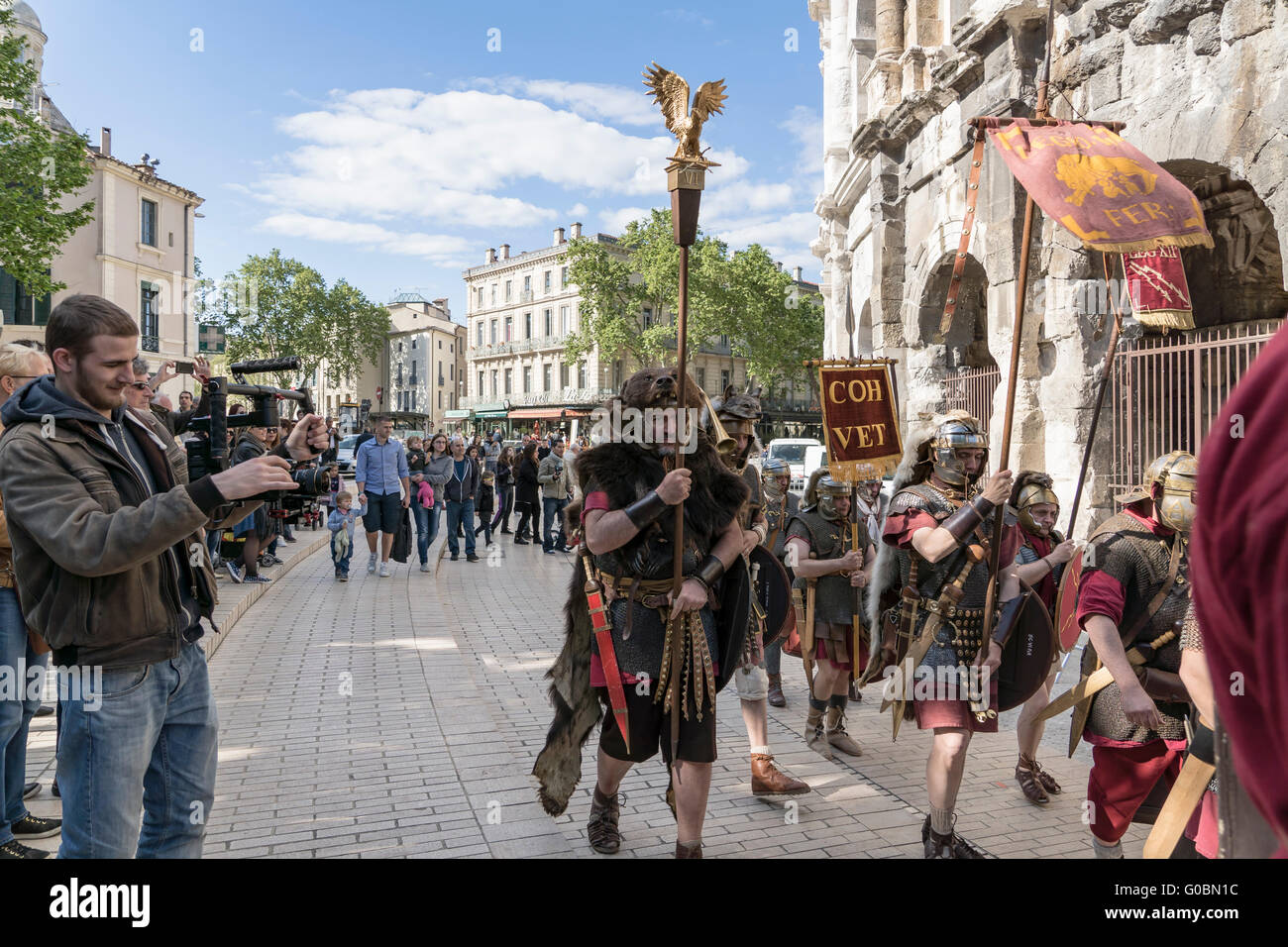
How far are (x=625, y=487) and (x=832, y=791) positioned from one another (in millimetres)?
2241

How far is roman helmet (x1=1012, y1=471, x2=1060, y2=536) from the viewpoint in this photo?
4734mm

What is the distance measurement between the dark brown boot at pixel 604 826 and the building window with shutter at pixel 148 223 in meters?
38.4

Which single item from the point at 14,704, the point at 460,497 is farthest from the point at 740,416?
the point at 460,497

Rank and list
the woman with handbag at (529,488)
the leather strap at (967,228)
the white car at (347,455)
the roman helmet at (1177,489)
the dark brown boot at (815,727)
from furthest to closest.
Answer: the white car at (347,455), the woman with handbag at (529,488), the dark brown boot at (815,727), the leather strap at (967,228), the roman helmet at (1177,489)

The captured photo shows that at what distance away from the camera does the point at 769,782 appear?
4469 millimetres

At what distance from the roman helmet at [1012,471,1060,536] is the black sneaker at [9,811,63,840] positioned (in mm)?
4937

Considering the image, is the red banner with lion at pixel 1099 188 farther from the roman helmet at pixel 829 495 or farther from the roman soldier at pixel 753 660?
the roman helmet at pixel 829 495

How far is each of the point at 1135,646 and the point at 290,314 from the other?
6158 cm

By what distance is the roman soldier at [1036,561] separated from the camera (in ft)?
14.5

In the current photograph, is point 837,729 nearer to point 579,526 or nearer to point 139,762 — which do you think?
point 579,526

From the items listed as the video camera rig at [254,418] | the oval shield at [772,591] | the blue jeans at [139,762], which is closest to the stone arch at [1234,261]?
the oval shield at [772,591]

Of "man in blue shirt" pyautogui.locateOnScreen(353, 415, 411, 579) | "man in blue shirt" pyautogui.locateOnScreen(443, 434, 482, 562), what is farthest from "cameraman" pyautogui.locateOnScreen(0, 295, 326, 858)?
"man in blue shirt" pyautogui.locateOnScreen(443, 434, 482, 562)
